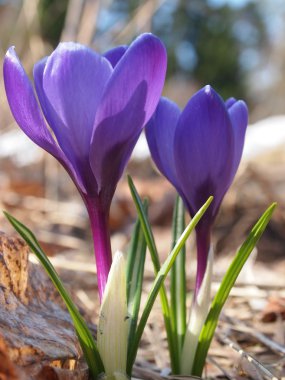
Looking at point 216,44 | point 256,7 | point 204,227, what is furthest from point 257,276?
point 256,7

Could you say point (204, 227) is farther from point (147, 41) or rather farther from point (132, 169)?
point (132, 169)

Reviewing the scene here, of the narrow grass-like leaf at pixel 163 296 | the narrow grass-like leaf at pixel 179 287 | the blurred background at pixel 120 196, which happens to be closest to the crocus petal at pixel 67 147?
the narrow grass-like leaf at pixel 163 296

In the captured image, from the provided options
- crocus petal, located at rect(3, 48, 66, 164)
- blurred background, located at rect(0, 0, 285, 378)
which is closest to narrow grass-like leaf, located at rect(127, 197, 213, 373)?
crocus petal, located at rect(3, 48, 66, 164)

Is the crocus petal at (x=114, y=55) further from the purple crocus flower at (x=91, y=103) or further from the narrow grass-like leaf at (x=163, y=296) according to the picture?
the narrow grass-like leaf at (x=163, y=296)

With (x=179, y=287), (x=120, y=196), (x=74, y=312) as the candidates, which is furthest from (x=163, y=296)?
(x=120, y=196)

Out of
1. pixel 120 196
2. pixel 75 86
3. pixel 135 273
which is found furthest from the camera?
pixel 120 196

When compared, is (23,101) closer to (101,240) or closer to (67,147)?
(67,147)
